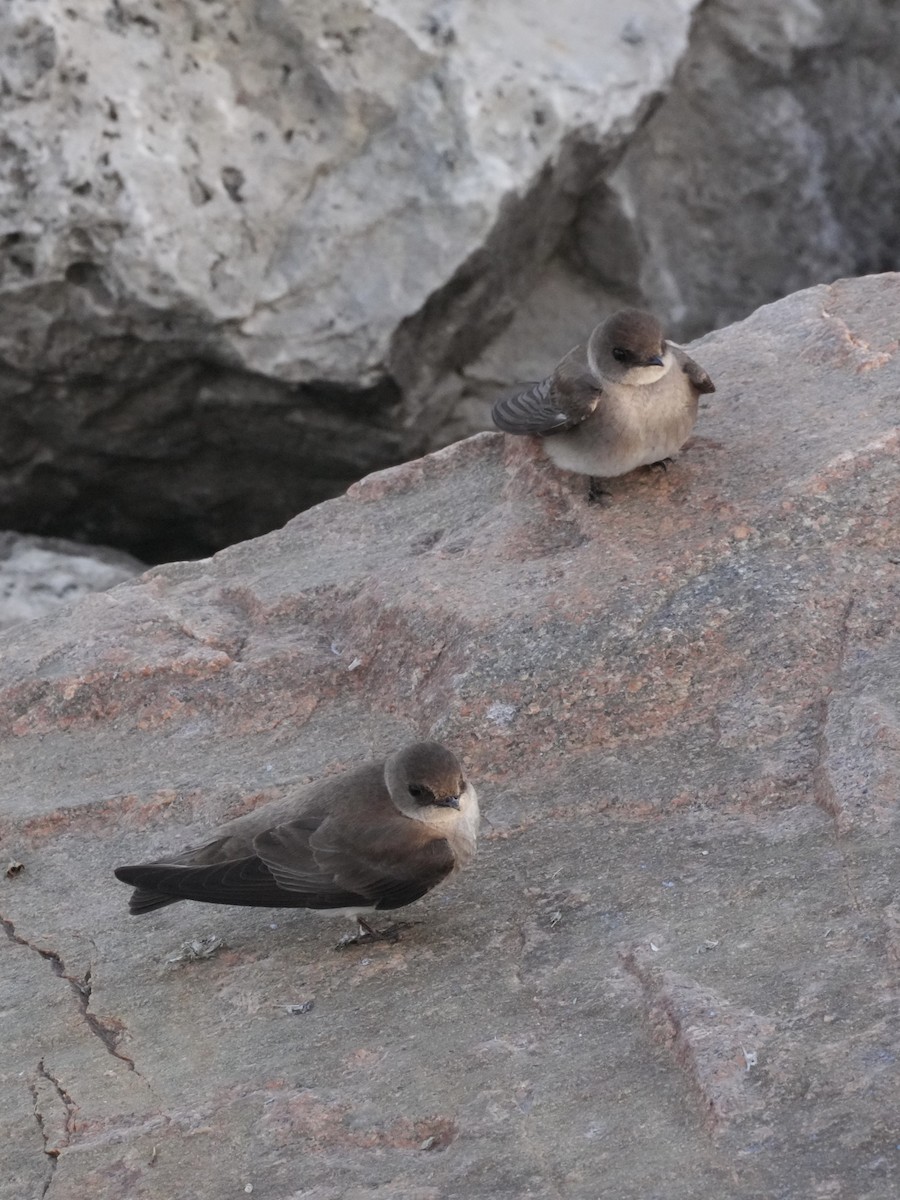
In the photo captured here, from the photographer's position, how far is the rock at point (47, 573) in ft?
25.3

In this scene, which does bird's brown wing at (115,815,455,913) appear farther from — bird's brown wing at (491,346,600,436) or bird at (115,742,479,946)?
bird's brown wing at (491,346,600,436)

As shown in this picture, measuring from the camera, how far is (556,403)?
579cm

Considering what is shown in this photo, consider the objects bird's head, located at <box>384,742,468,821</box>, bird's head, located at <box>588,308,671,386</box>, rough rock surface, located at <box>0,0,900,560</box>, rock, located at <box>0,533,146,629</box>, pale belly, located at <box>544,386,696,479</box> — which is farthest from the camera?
rock, located at <box>0,533,146,629</box>

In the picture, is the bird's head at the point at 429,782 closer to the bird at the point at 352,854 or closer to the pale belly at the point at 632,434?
the bird at the point at 352,854

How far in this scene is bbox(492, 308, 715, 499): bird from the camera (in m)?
5.55

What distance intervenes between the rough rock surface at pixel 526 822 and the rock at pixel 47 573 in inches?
72.2

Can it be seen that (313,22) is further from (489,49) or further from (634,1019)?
(634,1019)

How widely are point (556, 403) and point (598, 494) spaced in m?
0.34

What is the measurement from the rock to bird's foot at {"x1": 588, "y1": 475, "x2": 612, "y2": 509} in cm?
271

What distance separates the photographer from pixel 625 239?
8898 millimetres

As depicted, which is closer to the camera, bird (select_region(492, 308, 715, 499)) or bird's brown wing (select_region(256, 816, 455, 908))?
bird's brown wing (select_region(256, 816, 455, 908))

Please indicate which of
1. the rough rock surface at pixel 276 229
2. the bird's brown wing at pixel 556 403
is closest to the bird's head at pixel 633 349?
the bird's brown wing at pixel 556 403

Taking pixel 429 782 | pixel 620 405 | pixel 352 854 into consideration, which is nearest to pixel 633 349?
pixel 620 405

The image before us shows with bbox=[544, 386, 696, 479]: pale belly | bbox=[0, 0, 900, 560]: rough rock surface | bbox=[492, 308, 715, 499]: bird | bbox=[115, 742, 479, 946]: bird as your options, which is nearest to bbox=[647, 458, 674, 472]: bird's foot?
bbox=[492, 308, 715, 499]: bird
